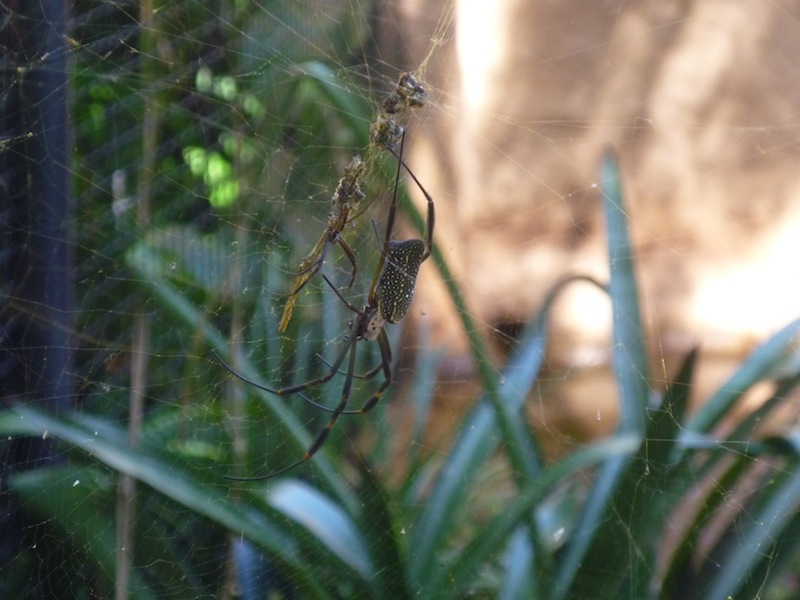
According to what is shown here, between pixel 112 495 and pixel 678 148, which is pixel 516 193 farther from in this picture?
pixel 112 495

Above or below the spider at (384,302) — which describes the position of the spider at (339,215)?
above

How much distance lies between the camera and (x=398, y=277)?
61cm

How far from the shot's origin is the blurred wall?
60.4 inches

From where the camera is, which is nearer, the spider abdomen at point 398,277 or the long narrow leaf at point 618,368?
the spider abdomen at point 398,277

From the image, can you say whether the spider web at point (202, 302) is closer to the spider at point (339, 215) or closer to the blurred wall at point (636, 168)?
the spider at point (339, 215)

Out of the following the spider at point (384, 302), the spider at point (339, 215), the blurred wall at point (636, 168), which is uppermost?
the blurred wall at point (636, 168)

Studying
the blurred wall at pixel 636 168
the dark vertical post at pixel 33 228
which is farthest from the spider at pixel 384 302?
the blurred wall at pixel 636 168

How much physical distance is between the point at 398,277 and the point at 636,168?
117 centimetres

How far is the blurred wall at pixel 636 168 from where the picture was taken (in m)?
1.53

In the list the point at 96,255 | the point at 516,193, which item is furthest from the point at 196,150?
the point at 516,193

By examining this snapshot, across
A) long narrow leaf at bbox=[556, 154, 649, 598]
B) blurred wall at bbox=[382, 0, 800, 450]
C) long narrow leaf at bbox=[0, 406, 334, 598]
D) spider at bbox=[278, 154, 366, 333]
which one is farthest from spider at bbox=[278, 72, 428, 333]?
blurred wall at bbox=[382, 0, 800, 450]

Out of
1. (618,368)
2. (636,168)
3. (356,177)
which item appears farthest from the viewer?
(636,168)

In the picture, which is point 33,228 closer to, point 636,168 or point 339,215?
point 339,215

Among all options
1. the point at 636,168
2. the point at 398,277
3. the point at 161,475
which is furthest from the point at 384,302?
the point at 636,168
